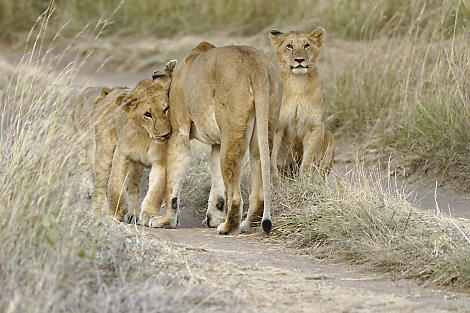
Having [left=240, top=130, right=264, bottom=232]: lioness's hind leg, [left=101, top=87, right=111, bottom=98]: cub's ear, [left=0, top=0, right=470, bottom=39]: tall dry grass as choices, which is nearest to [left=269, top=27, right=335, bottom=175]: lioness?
[left=240, top=130, right=264, bottom=232]: lioness's hind leg

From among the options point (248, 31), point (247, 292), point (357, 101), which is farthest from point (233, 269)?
point (248, 31)

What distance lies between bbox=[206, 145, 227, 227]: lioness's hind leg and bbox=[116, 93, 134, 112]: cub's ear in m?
0.64

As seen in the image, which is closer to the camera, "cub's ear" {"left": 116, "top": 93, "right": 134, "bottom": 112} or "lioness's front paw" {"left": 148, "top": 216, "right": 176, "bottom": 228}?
"lioness's front paw" {"left": 148, "top": 216, "right": 176, "bottom": 228}

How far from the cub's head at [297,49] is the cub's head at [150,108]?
1030mm

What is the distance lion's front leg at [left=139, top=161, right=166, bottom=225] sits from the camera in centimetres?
617

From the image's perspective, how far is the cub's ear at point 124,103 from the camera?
6.17 m

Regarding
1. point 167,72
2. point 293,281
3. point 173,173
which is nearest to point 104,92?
point 167,72

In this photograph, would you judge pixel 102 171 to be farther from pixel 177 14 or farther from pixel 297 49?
pixel 177 14

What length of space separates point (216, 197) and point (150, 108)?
29.7 inches

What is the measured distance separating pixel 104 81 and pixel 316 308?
373 inches

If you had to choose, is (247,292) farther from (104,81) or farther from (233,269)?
(104,81)

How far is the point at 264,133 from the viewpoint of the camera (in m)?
5.38

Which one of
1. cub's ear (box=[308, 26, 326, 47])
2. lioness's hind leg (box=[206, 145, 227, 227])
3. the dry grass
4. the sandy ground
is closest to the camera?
the dry grass

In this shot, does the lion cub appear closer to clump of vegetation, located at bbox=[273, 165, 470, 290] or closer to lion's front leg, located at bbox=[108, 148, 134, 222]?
lion's front leg, located at bbox=[108, 148, 134, 222]
